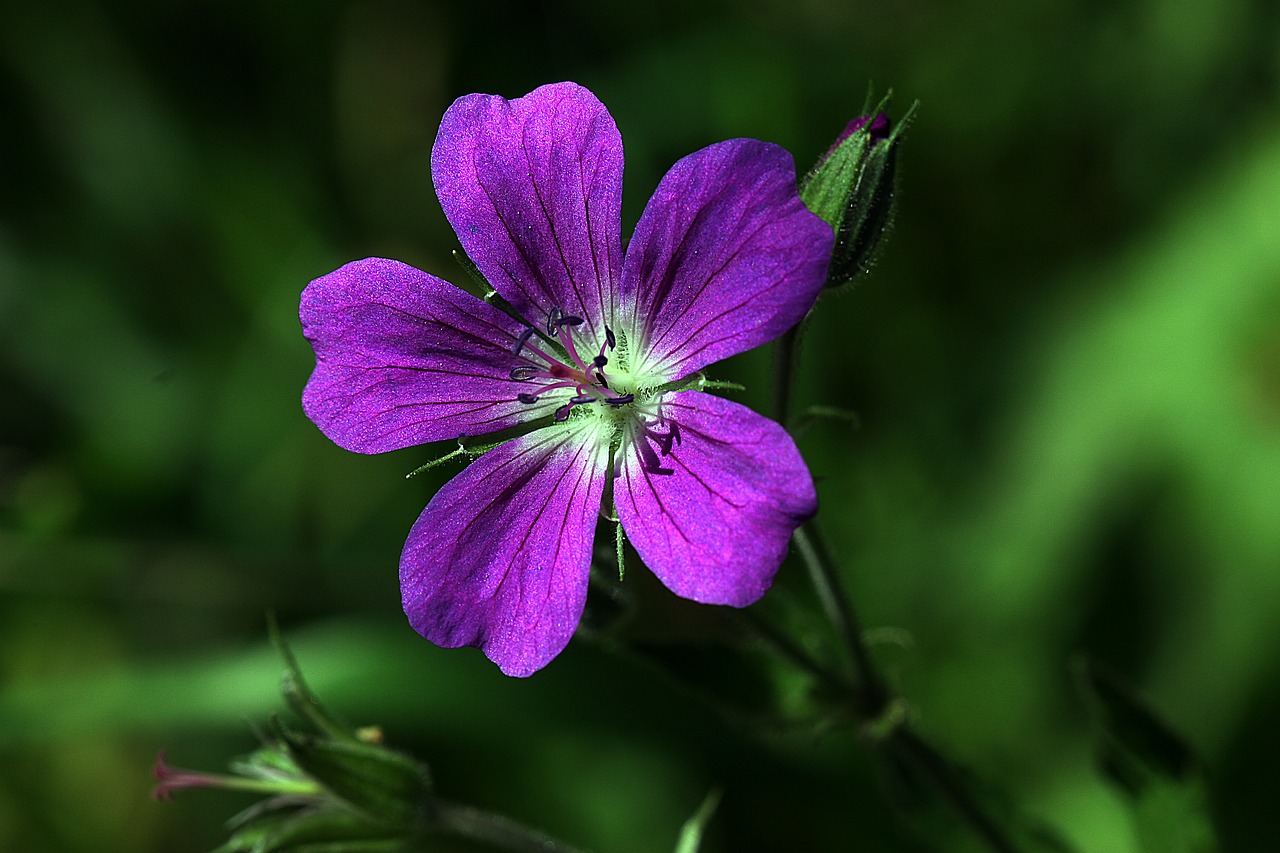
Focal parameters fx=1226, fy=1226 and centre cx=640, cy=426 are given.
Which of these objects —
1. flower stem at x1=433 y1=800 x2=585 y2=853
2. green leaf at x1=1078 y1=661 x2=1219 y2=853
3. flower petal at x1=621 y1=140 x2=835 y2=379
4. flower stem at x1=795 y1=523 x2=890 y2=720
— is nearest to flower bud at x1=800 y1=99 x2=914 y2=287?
flower petal at x1=621 y1=140 x2=835 y2=379

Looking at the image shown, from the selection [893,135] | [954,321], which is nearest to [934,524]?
[954,321]

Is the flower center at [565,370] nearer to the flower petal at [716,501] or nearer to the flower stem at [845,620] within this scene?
the flower petal at [716,501]

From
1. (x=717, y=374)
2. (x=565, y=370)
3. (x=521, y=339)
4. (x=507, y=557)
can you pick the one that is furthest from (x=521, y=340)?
(x=717, y=374)

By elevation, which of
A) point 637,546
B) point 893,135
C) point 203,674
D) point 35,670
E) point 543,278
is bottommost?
point 35,670

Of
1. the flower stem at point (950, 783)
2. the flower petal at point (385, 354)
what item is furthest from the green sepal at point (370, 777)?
the flower stem at point (950, 783)

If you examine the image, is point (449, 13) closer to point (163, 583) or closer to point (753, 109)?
point (753, 109)

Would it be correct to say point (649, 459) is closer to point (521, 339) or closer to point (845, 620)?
point (521, 339)
